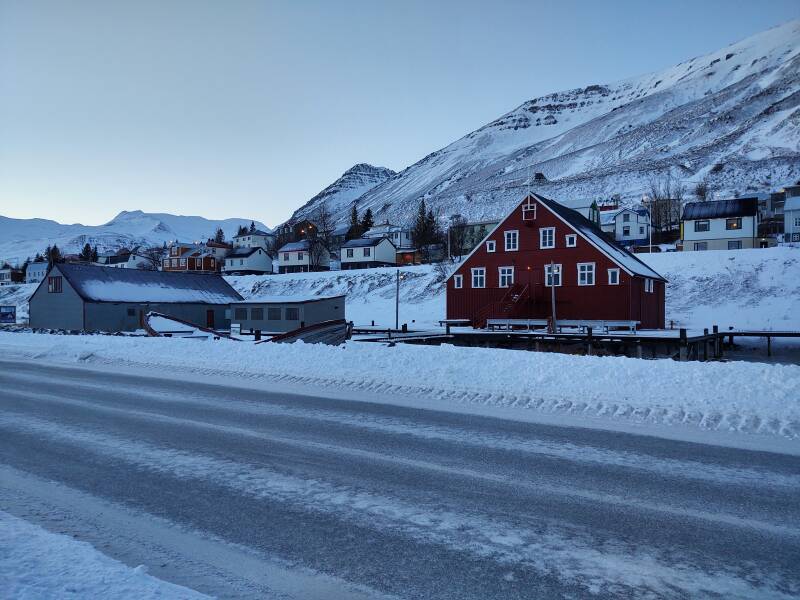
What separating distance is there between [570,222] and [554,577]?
41.0 metres

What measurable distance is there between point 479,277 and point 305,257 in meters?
68.6

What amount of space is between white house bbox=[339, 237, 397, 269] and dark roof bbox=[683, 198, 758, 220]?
4832 centimetres

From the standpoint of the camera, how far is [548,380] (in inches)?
511

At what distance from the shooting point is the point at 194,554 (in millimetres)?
4719

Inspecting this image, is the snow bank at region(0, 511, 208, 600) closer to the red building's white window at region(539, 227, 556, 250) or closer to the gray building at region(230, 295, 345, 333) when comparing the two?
the red building's white window at region(539, 227, 556, 250)

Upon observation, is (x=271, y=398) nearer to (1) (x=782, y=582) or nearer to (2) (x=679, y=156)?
(1) (x=782, y=582)

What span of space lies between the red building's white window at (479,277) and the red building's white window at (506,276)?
4.95 ft

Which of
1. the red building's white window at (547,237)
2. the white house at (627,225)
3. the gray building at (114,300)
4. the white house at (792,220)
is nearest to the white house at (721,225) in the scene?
the white house at (792,220)

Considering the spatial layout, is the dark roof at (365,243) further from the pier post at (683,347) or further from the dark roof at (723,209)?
the pier post at (683,347)

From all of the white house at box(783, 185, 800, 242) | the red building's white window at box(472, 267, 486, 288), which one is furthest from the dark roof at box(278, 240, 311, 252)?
the white house at box(783, 185, 800, 242)

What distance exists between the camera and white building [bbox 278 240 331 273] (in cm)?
10963

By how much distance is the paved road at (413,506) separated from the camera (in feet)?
14.1

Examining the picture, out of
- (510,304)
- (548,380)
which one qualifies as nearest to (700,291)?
(510,304)

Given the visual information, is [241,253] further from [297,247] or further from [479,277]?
[479,277]
